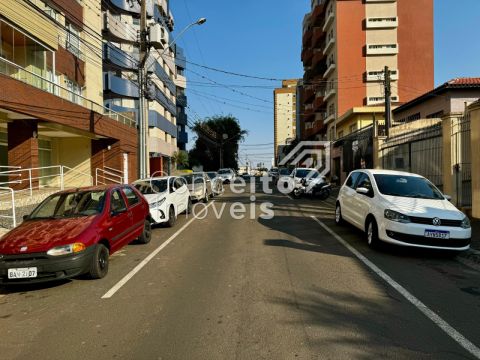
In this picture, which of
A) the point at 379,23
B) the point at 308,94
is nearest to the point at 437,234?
the point at 379,23

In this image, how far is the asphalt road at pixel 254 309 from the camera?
3.71m

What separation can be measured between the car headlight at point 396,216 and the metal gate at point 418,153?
24.8 ft

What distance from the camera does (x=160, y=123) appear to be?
4141cm

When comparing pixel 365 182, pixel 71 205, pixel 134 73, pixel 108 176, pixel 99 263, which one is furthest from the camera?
pixel 134 73

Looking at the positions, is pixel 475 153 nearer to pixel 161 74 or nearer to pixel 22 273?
pixel 22 273

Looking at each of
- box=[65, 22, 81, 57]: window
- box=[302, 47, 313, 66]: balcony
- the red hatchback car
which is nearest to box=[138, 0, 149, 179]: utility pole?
box=[65, 22, 81, 57]: window

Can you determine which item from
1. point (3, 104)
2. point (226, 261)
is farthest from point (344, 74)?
point (226, 261)

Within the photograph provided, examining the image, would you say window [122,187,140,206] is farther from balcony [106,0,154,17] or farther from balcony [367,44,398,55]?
balcony [367,44,398,55]

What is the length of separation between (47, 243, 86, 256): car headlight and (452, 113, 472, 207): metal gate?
1105 centimetres

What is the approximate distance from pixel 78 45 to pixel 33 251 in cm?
2008

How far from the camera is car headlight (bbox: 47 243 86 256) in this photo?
553 centimetres

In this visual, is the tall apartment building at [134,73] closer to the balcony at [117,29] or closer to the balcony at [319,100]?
the balcony at [117,29]

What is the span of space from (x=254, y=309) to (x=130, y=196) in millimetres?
4711

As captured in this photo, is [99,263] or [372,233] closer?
[99,263]
